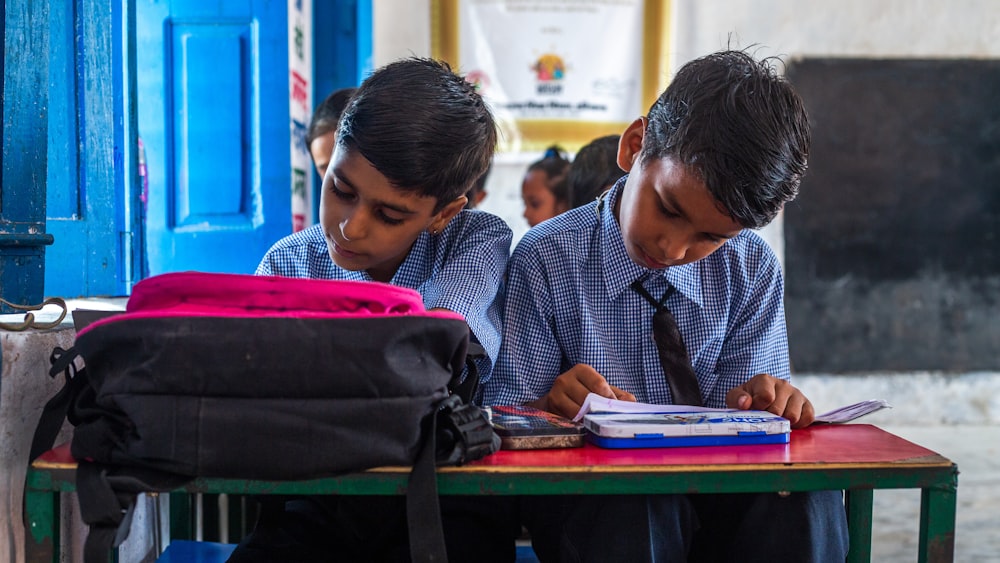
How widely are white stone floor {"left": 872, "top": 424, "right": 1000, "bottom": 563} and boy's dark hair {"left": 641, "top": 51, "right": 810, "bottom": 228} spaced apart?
1740mm

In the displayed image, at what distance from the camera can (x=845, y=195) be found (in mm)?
4590

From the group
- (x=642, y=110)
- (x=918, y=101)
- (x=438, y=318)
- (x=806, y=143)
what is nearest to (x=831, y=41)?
(x=918, y=101)

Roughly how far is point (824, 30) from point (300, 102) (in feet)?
9.53

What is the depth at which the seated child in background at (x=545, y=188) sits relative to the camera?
3418mm

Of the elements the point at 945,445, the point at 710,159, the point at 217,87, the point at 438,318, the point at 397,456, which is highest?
the point at 217,87

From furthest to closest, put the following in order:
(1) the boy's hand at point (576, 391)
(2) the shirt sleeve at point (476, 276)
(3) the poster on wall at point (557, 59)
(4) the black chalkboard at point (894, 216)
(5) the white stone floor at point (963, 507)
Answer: (4) the black chalkboard at point (894, 216)
(3) the poster on wall at point (557, 59)
(5) the white stone floor at point (963, 507)
(2) the shirt sleeve at point (476, 276)
(1) the boy's hand at point (576, 391)

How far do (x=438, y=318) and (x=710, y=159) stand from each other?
0.55 metres

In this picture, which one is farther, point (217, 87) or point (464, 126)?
point (217, 87)

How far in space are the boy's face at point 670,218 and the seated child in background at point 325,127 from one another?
1.32 meters

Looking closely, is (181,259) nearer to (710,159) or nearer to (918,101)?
(710,159)

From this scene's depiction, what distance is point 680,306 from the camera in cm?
148

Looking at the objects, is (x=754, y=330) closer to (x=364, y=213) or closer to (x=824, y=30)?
(x=364, y=213)

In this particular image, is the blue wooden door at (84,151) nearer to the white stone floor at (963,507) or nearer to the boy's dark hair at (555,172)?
the boy's dark hair at (555,172)

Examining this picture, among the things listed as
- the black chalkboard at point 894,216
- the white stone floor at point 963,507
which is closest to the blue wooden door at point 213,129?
the white stone floor at point 963,507
